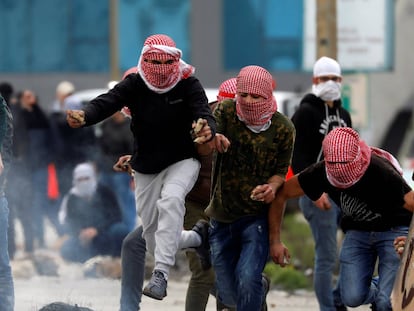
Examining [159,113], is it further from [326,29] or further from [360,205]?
[326,29]

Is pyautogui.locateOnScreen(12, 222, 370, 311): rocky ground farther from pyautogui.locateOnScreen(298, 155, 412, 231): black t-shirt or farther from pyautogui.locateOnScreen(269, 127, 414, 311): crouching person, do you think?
pyautogui.locateOnScreen(298, 155, 412, 231): black t-shirt

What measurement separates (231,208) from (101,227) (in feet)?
9.88

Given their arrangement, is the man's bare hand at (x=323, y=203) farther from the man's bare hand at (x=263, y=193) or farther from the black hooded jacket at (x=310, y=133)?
the man's bare hand at (x=263, y=193)

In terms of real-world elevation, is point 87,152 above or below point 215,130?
below

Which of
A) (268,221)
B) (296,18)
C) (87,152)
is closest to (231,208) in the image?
(268,221)

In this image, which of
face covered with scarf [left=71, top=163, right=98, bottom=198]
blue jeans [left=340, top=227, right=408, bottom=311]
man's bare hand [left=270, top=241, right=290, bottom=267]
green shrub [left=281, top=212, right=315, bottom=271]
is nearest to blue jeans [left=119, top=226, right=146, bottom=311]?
man's bare hand [left=270, top=241, right=290, bottom=267]

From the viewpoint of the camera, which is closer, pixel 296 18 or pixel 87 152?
pixel 87 152

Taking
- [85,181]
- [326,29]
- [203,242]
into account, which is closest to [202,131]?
[203,242]

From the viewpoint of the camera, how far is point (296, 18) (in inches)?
1293

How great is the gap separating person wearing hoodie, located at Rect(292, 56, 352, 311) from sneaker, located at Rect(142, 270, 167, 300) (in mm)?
2113

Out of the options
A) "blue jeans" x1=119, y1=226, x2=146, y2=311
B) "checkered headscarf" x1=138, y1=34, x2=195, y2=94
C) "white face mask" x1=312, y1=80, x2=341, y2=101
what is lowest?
"blue jeans" x1=119, y1=226, x2=146, y2=311

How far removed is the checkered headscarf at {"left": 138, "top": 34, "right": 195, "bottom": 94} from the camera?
855 centimetres

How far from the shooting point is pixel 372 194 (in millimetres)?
8602

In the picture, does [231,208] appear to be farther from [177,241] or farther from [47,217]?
[47,217]
